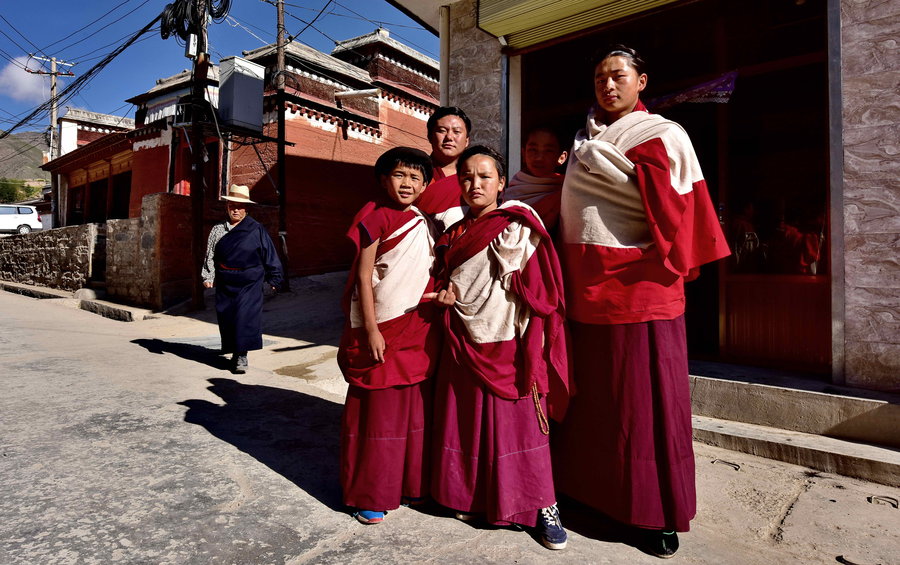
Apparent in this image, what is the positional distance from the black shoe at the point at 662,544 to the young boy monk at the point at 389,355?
89 centimetres

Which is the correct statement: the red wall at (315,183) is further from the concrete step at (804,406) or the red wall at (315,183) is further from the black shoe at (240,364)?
the concrete step at (804,406)

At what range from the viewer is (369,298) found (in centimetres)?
208

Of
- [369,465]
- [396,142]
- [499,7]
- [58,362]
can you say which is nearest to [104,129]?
[396,142]

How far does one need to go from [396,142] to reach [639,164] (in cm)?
1439

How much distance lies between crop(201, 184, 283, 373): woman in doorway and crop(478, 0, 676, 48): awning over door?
9.64 feet

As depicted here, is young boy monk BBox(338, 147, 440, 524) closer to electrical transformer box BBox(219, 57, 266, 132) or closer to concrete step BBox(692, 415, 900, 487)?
concrete step BBox(692, 415, 900, 487)

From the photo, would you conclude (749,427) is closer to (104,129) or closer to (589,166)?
(589,166)

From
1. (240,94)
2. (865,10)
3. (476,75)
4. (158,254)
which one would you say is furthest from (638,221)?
(240,94)

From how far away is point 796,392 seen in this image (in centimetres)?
292

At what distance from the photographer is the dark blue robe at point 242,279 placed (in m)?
4.70

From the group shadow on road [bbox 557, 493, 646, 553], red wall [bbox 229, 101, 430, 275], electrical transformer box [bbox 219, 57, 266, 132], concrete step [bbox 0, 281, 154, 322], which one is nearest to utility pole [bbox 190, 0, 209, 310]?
concrete step [bbox 0, 281, 154, 322]

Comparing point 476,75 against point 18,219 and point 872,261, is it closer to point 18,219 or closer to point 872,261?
point 872,261

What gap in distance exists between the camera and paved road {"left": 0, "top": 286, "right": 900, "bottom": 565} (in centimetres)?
180

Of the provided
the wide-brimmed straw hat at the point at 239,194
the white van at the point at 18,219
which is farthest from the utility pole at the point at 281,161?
the white van at the point at 18,219
